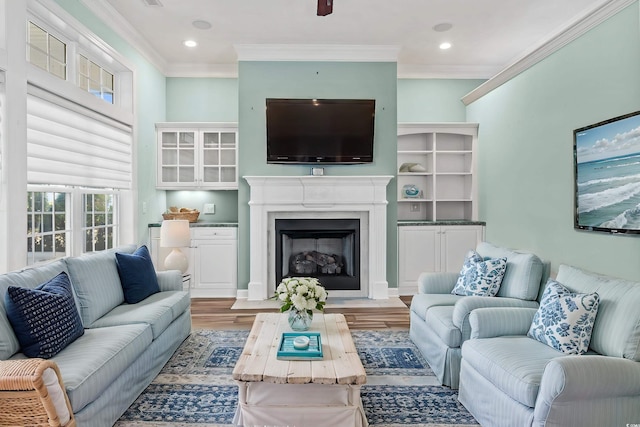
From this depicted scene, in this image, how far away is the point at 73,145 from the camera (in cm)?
337

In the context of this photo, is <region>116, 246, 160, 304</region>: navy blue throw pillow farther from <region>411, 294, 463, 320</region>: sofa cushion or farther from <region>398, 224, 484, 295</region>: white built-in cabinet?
<region>398, 224, 484, 295</region>: white built-in cabinet

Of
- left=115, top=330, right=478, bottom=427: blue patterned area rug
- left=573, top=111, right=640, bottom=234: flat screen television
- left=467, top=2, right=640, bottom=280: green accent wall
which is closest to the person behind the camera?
left=115, top=330, right=478, bottom=427: blue patterned area rug

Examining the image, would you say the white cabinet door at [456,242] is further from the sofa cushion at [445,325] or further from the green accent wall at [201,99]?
the green accent wall at [201,99]

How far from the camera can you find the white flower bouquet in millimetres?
2469

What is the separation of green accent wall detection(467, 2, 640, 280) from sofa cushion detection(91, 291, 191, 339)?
3364 millimetres

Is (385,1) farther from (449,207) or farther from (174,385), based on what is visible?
(174,385)

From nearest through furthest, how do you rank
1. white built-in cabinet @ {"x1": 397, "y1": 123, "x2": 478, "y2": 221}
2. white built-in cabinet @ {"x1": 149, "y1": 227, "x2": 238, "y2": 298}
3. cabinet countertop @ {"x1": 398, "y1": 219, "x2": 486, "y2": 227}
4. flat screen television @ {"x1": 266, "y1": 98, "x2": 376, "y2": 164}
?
flat screen television @ {"x1": 266, "y1": 98, "x2": 376, "y2": 164}
white built-in cabinet @ {"x1": 149, "y1": 227, "x2": 238, "y2": 298}
cabinet countertop @ {"x1": 398, "y1": 219, "x2": 486, "y2": 227}
white built-in cabinet @ {"x1": 397, "y1": 123, "x2": 478, "y2": 221}

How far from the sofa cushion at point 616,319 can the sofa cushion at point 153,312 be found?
269 cm

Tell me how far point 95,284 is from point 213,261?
2.25 meters

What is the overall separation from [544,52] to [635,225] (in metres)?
1.90

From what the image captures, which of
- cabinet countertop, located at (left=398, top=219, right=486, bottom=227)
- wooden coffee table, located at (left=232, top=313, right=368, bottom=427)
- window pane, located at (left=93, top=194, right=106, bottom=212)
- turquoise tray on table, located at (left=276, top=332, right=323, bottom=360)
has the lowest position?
wooden coffee table, located at (left=232, top=313, right=368, bottom=427)

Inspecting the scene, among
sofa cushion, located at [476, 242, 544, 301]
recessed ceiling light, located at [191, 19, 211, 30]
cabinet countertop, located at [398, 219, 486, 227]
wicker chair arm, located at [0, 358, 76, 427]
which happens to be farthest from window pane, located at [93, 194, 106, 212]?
sofa cushion, located at [476, 242, 544, 301]

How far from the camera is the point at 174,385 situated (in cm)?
264

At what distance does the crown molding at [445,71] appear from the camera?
542cm
